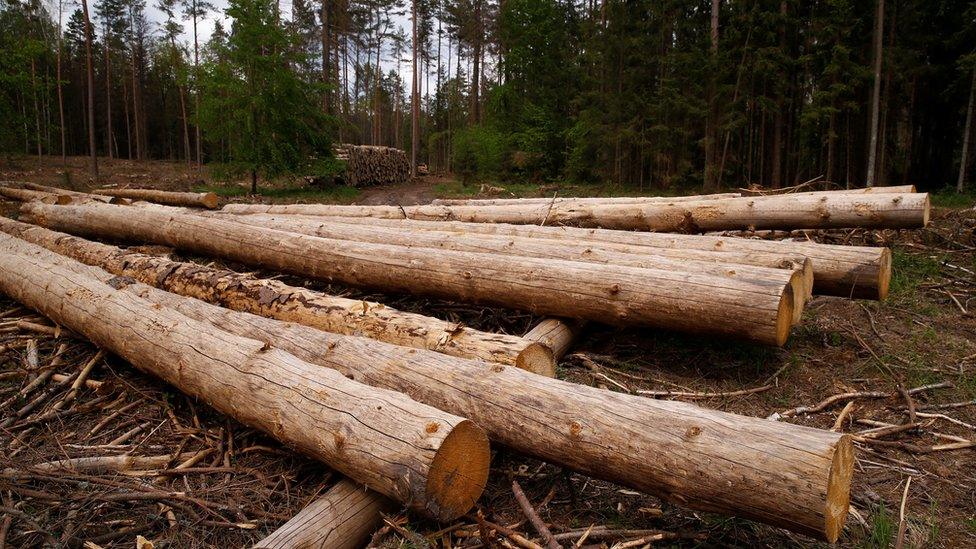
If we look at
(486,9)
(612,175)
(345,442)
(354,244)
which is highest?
(486,9)

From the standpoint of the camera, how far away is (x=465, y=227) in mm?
7191

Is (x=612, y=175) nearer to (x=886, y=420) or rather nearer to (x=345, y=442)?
(x=886, y=420)

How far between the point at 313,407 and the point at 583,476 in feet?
5.21

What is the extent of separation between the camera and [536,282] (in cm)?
479

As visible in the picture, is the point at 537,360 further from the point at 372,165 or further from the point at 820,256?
the point at 372,165

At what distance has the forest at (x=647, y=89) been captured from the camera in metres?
16.5

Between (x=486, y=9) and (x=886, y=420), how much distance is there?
33.2m

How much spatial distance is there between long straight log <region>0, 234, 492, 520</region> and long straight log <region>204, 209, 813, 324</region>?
278 cm

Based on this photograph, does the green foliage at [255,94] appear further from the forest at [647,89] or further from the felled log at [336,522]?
the felled log at [336,522]

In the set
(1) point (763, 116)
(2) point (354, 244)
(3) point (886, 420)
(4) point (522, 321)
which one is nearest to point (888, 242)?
(3) point (886, 420)

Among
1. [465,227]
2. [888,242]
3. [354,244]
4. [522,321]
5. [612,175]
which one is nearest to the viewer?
[522,321]

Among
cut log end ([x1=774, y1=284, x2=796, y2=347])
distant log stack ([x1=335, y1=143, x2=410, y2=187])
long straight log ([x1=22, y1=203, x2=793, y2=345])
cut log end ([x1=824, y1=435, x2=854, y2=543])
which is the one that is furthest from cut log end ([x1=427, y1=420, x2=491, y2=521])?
distant log stack ([x1=335, y1=143, x2=410, y2=187])

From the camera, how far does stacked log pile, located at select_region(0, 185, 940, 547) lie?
93.4 inches

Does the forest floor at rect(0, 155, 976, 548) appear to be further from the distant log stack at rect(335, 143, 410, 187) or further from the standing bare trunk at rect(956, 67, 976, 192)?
the distant log stack at rect(335, 143, 410, 187)
